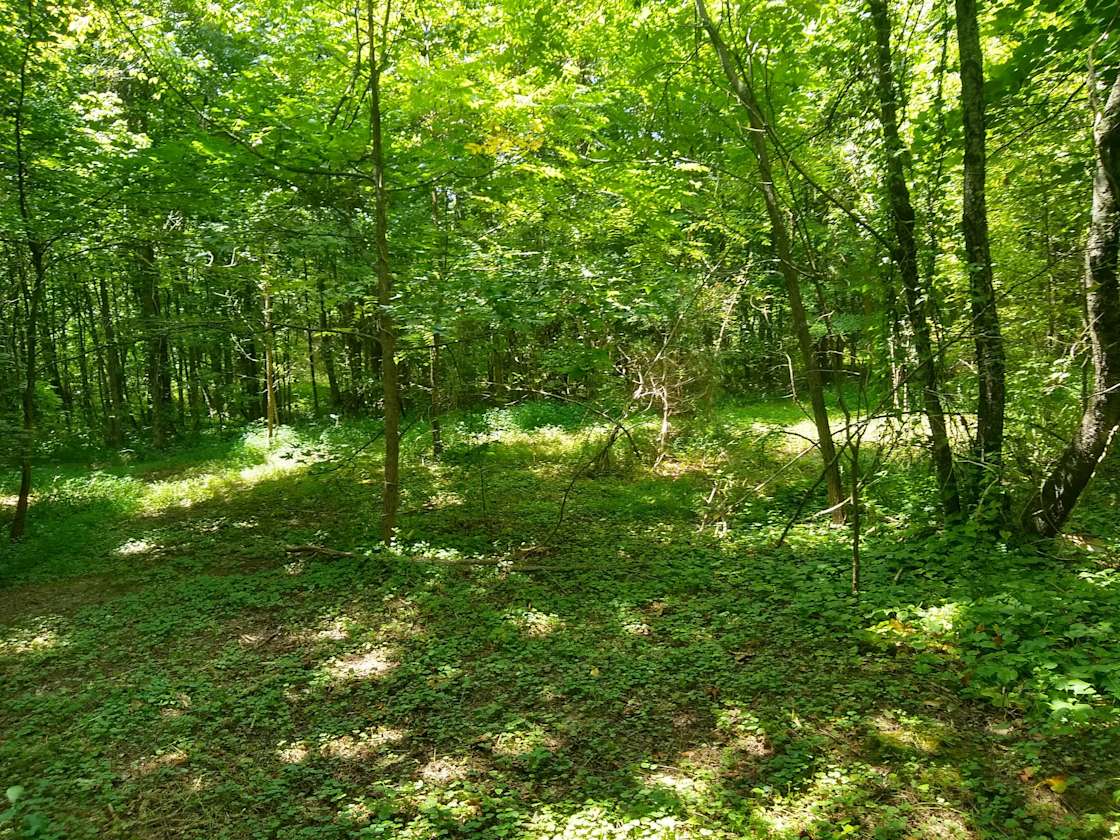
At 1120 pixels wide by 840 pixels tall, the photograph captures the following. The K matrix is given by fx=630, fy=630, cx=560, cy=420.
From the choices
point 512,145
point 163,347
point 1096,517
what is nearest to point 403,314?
point 512,145

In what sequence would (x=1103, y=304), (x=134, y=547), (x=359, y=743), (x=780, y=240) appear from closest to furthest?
(x=359, y=743)
(x=1103, y=304)
(x=780, y=240)
(x=134, y=547)

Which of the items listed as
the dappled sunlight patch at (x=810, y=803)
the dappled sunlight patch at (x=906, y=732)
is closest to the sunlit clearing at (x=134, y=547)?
the dappled sunlight patch at (x=810, y=803)

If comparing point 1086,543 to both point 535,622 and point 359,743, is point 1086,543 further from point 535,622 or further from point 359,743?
point 359,743

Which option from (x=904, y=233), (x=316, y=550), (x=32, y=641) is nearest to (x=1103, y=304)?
(x=904, y=233)

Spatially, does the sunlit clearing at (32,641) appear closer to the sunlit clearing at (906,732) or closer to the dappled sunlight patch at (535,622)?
the dappled sunlight patch at (535,622)

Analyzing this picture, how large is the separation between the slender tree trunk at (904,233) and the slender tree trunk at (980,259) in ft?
1.18

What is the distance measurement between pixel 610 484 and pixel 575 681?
5158 mm

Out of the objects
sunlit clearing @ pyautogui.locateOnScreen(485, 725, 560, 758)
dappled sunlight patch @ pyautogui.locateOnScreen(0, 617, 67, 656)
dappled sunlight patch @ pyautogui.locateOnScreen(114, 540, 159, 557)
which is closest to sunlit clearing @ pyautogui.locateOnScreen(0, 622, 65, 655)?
dappled sunlight patch @ pyautogui.locateOnScreen(0, 617, 67, 656)

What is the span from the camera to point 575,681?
4.42m

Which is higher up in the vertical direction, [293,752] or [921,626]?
[921,626]

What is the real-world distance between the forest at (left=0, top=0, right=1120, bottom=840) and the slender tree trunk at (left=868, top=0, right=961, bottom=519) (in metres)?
0.04

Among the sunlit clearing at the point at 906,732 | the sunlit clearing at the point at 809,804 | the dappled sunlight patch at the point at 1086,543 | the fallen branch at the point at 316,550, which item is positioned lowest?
the sunlit clearing at the point at 809,804

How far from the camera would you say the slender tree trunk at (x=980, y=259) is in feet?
15.7

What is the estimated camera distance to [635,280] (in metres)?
8.70
